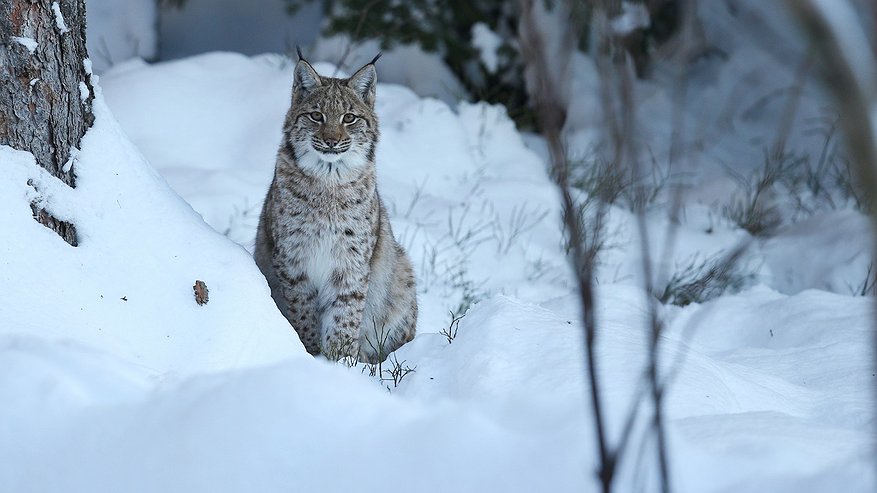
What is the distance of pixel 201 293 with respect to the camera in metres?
2.84

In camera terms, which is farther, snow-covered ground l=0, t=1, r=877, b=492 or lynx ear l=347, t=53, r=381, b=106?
lynx ear l=347, t=53, r=381, b=106

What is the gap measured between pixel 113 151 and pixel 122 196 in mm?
177

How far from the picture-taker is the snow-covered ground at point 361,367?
173 centimetres

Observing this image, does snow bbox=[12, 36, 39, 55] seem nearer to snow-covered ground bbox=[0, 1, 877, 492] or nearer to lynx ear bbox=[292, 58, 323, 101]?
snow-covered ground bbox=[0, 1, 877, 492]

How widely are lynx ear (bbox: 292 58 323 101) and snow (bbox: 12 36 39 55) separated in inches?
52.2

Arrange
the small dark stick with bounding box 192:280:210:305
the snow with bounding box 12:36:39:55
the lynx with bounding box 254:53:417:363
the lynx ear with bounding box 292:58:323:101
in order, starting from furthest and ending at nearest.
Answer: the lynx ear with bounding box 292:58:323:101, the lynx with bounding box 254:53:417:363, the small dark stick with bounding box 192:280:210:305, the snow with bounding box 12:36:39:55

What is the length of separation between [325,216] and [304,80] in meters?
0.60

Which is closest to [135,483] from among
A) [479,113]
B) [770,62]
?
[479,113]

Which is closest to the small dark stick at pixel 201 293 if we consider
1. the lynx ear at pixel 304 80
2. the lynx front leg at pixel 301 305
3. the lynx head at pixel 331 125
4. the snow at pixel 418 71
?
the lynx front leg at pixel 301 305

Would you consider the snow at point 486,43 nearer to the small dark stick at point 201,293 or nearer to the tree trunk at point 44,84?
the tree trunk at point 44,84

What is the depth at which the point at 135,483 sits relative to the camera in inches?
69.3

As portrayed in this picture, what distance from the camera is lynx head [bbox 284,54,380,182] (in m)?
3.75

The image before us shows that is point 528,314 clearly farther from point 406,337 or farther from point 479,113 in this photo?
point 479,113

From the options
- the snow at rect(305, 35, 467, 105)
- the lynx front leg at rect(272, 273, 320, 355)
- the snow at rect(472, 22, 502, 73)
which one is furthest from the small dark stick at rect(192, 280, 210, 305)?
the snow at rect(472, 22, 502, 73)
